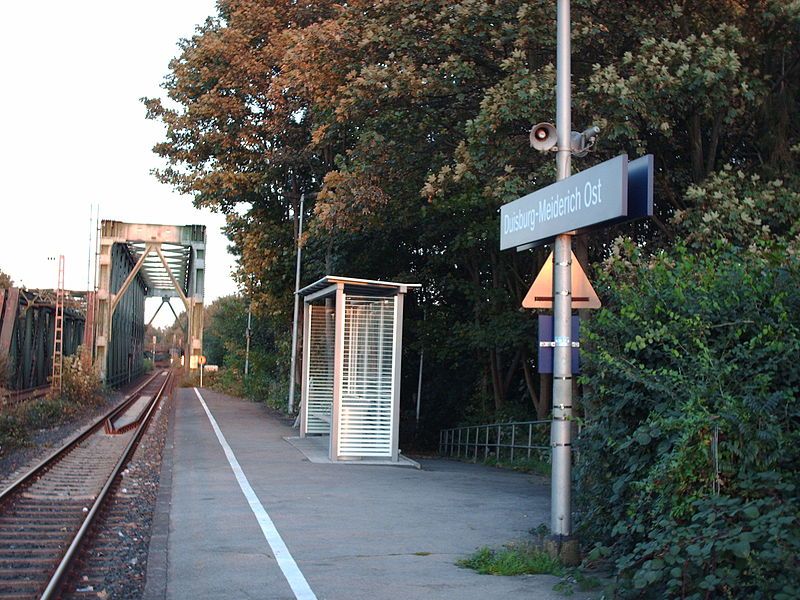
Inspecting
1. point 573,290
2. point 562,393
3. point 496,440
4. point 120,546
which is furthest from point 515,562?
point 496,440

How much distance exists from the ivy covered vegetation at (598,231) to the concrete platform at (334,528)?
135cm

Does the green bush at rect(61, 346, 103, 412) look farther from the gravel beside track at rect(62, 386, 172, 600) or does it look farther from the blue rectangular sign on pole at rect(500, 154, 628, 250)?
the blue rectangular sign on pole at rect(500, 154, 628, 250)

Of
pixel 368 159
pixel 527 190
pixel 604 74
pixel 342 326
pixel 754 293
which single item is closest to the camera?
pixel 754 293

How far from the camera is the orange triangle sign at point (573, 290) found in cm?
833

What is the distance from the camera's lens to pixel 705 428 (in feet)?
19.8

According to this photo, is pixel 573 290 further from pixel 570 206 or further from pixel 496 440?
pixel 496 440

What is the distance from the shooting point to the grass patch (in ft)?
24.4

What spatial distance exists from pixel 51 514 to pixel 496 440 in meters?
13.0

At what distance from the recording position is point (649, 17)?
14453 millimetres

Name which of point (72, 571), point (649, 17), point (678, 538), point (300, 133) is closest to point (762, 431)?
point (678, 538)

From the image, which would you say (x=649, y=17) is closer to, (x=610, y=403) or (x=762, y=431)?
(x=610, y=403)

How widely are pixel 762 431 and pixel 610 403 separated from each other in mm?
1796

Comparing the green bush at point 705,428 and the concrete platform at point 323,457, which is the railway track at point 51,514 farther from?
the green bush at point 705,428


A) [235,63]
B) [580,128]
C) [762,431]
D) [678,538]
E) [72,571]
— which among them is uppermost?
[235,63]
